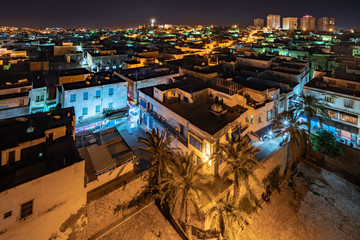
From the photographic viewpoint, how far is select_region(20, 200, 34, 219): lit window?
1525cm

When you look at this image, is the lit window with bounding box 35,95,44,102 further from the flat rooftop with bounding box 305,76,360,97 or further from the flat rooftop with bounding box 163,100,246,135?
the flat rooftop with bounding box 305,76,360,97

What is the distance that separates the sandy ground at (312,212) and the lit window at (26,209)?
73.5 ft

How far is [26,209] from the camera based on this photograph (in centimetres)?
1545

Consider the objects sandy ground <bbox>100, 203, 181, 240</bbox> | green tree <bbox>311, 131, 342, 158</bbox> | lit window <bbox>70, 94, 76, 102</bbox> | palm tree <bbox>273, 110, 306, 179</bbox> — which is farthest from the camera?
lit window <bbox>70, 94, 76, 102</bbox>

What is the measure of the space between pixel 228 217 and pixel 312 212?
1321 cm

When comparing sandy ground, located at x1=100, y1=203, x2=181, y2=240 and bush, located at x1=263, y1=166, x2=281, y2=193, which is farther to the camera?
bush, located at x1=263, y1=166, x2=281, y2=193

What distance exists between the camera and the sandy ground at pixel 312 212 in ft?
77.0

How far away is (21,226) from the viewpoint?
15.5m

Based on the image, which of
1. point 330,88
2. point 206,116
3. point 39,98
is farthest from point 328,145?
point 39,98

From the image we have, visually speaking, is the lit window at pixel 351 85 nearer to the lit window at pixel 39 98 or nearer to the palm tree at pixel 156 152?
the palm tree at pixel 156 152

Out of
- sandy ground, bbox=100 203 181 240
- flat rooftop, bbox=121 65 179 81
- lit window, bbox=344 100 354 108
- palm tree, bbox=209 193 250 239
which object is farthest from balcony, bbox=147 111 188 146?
lit window, bbox=344 100 354 108

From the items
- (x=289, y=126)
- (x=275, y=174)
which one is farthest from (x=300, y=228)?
(x=289, y=126)

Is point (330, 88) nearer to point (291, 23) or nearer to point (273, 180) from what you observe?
point (273, 180)

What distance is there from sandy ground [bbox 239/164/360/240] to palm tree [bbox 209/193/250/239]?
229cm
